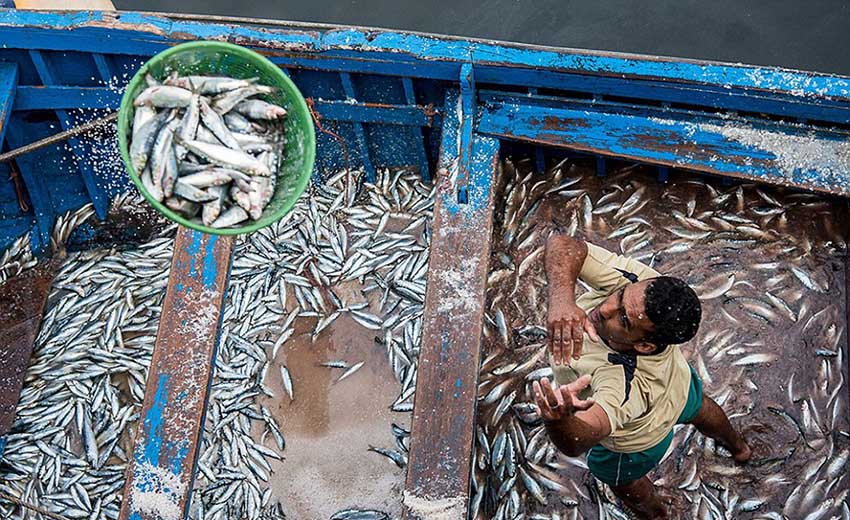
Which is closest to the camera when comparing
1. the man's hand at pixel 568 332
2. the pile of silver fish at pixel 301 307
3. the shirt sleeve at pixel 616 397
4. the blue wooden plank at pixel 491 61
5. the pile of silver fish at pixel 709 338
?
the shirt sleeve at pixel 616 397

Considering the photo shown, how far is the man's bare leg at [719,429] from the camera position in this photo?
3.97m

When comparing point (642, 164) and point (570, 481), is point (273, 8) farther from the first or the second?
point (570, 481)

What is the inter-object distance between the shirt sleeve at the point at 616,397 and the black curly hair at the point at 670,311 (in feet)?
0.88

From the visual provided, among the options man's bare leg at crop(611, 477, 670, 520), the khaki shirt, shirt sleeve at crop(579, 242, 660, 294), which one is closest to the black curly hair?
the khaki shirt

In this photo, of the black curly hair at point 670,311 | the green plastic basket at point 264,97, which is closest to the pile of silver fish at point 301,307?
the green plastic basket at point 264,97

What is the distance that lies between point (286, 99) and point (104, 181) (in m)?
2.46

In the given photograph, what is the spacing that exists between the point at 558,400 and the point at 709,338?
197cm

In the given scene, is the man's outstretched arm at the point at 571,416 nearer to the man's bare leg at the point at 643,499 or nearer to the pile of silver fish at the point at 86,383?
the man's bare leg at the point at 643,499

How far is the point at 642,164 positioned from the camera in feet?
16.3

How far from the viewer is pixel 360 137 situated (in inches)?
208

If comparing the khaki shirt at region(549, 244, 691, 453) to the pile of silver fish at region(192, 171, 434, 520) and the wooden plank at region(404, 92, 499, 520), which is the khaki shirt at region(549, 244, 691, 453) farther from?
the pile of silver fish at region(192, 171, 434, 520)

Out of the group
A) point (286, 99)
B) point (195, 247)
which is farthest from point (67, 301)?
point (286, 99)

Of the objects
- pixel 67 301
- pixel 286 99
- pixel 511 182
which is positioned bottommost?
pixel 67 301

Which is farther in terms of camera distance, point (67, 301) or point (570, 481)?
point (67, 301)
